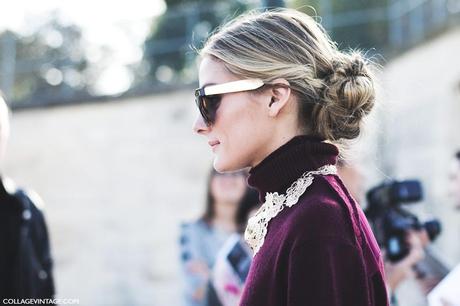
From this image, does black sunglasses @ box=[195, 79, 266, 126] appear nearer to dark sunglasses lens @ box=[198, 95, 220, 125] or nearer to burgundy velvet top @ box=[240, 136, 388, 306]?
dark sunglasses lens @ box=[198, 95, 220, 125]

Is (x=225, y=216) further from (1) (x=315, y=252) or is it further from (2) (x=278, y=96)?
(1) (x=315, y=252)

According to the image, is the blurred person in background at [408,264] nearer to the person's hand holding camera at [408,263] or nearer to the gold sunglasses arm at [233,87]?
the person's hand holding camera at [408,263]

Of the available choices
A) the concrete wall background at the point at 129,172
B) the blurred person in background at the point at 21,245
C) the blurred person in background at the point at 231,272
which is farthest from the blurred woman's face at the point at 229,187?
the concrete wall background at the point at 129,172

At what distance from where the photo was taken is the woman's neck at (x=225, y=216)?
4539mm

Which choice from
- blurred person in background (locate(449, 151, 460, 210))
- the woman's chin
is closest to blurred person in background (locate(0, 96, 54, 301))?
the woman's chin

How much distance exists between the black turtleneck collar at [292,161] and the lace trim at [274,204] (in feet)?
0.05

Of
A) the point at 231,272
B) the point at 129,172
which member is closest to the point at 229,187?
the point at 231,272

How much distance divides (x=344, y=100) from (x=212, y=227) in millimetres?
2836

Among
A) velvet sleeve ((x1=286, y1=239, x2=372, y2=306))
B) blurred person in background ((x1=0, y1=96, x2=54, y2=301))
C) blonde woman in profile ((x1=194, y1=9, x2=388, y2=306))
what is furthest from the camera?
blurred person in background ((x1=0, y1=96, x2=54, y2=301))

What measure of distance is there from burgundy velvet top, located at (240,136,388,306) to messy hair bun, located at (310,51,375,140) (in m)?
0.09

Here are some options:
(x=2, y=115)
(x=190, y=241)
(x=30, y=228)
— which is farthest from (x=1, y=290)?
(x=190, y=241)

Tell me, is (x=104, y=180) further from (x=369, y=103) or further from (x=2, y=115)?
(x=369, y=103)

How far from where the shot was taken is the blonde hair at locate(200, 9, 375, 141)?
1795 mm

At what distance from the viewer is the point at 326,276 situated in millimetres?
1506
